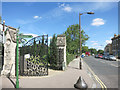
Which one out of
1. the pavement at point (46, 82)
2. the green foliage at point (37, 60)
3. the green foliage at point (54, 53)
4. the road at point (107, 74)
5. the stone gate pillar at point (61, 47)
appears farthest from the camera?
the green foliage at point (54, 53)

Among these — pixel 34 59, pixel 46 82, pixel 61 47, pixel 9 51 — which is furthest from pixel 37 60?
pixel 61 47

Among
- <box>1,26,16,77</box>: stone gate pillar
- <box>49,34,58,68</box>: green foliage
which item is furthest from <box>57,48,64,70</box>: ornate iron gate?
<box>1,26,16,77</box>: stone gate pillar

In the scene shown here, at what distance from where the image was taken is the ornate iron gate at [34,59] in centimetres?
792

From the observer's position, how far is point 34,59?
849cm

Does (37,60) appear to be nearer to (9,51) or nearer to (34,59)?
(34,59)

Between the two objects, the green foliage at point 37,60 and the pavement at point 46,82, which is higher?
the green foliage at point 37,60

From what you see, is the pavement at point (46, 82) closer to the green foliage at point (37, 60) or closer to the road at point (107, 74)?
the road at point (107, 74)

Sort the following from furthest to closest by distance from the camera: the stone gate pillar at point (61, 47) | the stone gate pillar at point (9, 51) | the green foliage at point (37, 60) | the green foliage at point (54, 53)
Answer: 1. the green foliage at point (54, 53)
2. the stone gate pillar at point (61, 47)
3. the green foliage at point (37, 60)
4. the stone gate pillar at point (9, 51)

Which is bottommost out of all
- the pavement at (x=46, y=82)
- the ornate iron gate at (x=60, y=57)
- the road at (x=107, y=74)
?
the road at (x=107, y=74)

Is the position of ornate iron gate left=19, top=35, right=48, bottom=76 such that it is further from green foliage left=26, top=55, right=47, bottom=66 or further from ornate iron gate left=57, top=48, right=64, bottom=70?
ornate iron gate left=57, top=48, right=64, bottom=70

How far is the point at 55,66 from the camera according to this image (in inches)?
427

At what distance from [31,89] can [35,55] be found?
399 cm

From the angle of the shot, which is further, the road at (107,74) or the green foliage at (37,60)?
the green foliage at (37,60)

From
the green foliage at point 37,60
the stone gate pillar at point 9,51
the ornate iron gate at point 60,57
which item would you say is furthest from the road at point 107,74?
the stone gate pillar at point 9,51
